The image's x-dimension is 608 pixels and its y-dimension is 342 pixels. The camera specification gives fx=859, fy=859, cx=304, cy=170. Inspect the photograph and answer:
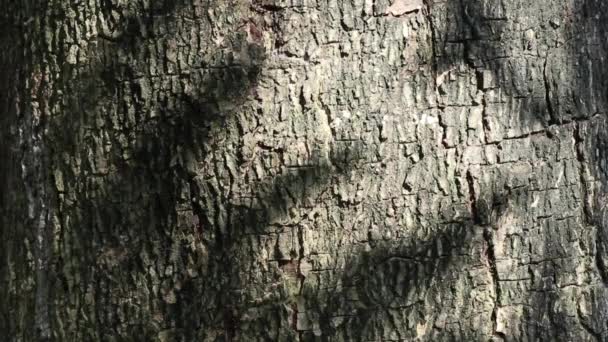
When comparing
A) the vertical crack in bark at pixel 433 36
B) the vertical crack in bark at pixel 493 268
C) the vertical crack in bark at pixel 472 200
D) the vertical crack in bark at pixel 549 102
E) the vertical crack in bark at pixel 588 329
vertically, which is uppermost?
the vertical crack in bark at pixel 433 36

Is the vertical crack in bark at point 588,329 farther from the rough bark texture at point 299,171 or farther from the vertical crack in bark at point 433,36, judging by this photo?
the vertical crack in bark at point 433,36

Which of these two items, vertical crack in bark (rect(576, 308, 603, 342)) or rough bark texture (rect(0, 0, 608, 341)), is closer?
rough bark texture (rect(0, 0, 608, 341))

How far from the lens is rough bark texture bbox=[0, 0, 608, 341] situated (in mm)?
1782

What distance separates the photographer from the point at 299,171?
1.79m

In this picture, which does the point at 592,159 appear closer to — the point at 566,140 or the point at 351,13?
the point at 566,140

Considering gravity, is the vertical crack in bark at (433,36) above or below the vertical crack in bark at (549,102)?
above

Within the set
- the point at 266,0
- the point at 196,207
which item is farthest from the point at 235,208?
the point at 266,0

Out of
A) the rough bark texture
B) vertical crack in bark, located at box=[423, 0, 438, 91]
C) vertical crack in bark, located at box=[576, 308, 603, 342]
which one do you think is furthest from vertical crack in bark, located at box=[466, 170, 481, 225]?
vertical crack in bark, located at box=[576, 308, 603, 342]

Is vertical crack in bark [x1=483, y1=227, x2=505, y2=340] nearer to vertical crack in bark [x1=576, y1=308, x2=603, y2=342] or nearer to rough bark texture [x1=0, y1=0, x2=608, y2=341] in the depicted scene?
rough bark texture [x1=0, y1=0, x2=608, y2=341]

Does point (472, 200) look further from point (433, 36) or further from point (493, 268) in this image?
point (433, 36)

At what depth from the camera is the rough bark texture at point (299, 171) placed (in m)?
1.78

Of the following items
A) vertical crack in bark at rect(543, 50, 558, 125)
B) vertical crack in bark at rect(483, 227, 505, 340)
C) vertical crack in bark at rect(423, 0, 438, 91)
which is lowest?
vertical crack in bark at rect(483, 227, 505, 340)

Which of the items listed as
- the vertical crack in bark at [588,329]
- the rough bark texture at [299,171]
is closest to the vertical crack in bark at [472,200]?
the rough bark texture at [299,171]

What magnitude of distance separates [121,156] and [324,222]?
0.45 meters
